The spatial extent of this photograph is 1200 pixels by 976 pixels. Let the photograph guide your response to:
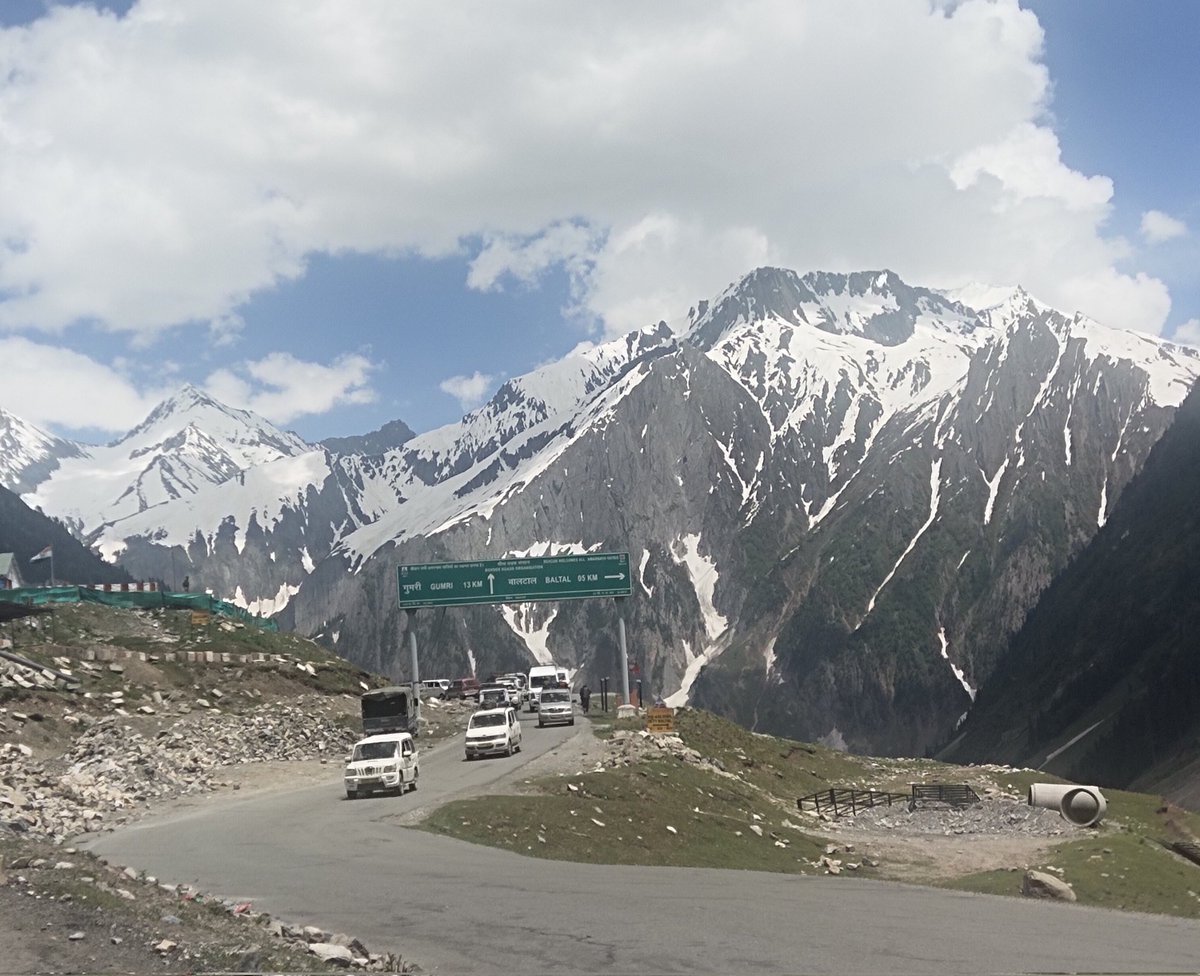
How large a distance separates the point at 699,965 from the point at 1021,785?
2239 inches

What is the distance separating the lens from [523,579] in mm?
88625

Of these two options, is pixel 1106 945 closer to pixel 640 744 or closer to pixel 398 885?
pixel 398 885

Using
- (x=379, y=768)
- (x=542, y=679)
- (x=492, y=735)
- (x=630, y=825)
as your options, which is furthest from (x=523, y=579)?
(x=630, y=825)

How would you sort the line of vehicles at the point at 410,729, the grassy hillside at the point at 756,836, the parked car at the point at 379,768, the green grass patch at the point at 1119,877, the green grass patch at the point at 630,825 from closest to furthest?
the green grass patch at the point at 1119,877, the green grass patch at the point at 630,825, the grassy hillside at the point at 756,836, the parked car at the point at 379,768, the line of vehicles at the point at 410,729

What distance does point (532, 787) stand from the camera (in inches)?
1646

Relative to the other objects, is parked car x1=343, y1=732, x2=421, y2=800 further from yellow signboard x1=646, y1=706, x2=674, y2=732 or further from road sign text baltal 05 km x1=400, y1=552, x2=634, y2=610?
road sign text baltal 05 km x1=400, y1=552, x2=634, y2=610

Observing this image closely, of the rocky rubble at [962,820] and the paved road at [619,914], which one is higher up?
Result: the paved road at [619,914]

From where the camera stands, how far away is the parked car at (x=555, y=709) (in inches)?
2965

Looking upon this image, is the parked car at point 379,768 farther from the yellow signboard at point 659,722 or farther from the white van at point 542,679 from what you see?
the white van at point 542,679

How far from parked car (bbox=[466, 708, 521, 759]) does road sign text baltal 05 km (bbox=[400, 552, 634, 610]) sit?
29501 mm

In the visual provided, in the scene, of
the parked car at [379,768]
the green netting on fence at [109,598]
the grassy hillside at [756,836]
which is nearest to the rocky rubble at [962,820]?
the grassy hillside at [756,836]

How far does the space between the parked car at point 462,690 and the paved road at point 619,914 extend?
74.2 m

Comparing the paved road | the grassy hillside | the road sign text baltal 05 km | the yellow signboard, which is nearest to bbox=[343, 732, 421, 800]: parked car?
the grassy hillside

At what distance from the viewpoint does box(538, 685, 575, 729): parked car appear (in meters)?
75.3
